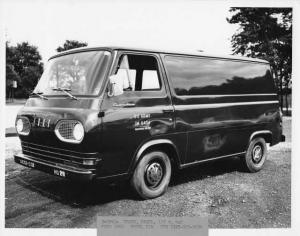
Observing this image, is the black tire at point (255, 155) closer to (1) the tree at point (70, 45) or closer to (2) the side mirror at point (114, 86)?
(2) the side mirror at point (114, 86)

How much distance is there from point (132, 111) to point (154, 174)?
1006 millimetres

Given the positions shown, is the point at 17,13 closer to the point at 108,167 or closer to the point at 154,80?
the point at 154,80

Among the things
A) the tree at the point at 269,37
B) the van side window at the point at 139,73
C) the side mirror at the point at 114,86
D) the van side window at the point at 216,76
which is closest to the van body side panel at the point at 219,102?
the van side window at the point at 216,76

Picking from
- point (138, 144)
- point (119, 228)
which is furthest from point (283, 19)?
point (119, 228)

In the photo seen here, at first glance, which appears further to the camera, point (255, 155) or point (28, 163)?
point (255, 155)

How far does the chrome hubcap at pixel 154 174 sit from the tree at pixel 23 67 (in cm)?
223

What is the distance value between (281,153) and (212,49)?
331cm

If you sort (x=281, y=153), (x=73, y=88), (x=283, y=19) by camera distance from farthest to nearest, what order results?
(x=281, y=153)
(x=283, y=19)
(x=73, y=88)

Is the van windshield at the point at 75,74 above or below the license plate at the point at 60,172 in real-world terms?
above

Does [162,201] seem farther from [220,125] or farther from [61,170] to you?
[220,125]

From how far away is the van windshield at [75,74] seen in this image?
4402mm

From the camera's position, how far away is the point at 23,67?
5.65 metres

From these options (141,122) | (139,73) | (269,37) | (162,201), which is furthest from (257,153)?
(139,73)

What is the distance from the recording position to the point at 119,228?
439 cm
